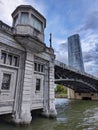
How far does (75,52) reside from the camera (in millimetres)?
147250

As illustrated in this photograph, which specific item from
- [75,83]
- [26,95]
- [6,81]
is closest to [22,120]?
[26,95]

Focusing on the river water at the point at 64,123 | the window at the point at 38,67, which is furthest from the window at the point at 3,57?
the river water at the point at 64,123

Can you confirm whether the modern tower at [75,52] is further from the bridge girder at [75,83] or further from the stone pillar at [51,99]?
the stone pillar at [51,99]

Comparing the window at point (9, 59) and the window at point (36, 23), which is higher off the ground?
the window at point (36, 23)

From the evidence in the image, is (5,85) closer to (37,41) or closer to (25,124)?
(25,124)

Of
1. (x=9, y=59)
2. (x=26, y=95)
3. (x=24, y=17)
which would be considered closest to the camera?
(x=9, y=59)

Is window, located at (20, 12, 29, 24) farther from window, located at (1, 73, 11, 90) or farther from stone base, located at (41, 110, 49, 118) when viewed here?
stone base, located at (41, 110, 49, 118)

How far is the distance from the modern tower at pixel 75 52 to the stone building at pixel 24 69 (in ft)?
409

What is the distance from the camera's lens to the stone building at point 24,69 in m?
7.45

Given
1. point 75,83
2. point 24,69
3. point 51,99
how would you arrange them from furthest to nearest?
point 75,83, point 51,99, point 24,69

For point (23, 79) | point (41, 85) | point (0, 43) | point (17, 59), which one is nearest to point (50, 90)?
point (41, 85)

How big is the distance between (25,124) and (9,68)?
3697 millimetres

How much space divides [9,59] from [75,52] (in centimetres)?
14472

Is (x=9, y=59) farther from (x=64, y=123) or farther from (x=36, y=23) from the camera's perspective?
(x=64, y=123)
